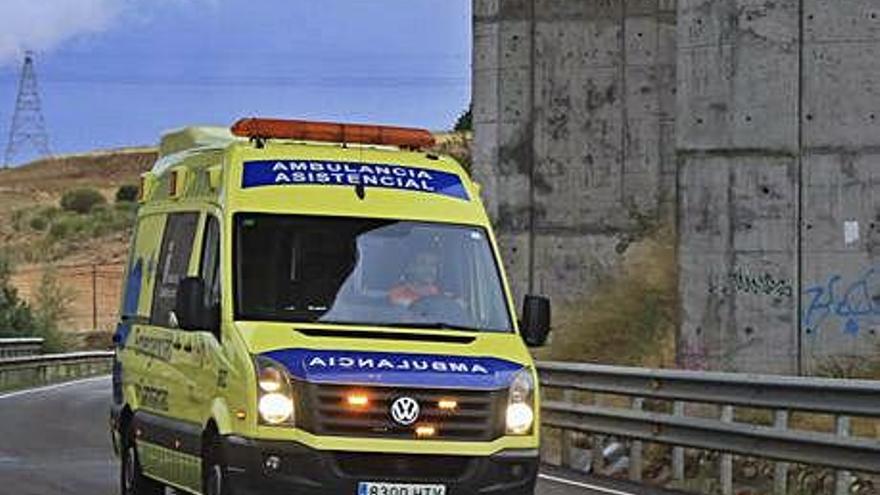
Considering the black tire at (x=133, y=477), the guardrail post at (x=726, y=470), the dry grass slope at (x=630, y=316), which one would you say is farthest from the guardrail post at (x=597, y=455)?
the dry grass slope at (x=630, y=316)

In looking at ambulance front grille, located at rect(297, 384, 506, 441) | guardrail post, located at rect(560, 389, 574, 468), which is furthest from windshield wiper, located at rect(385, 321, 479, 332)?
guardrail post, located at rect(560, 389, 574, 468)

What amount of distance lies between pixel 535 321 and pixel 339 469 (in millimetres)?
1664

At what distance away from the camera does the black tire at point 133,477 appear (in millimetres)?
11820

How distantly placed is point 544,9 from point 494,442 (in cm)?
1619

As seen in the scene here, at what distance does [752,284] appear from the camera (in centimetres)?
1720

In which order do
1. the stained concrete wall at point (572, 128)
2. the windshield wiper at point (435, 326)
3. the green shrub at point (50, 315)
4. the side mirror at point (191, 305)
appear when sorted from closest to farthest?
the side mirror at point (191, 305), the windshield wiper at point (435, 326), the stained concrete wall at point (572, 128), the green shrub at point (50, 315)

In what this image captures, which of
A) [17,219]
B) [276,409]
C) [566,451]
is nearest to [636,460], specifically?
[566,451]

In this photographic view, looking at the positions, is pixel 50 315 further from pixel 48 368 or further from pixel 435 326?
pixel 435 326

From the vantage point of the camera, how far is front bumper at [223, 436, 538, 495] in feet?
29.6

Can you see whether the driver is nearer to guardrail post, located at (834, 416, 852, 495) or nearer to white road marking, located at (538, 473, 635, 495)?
guardrail post, located at (834, 416, 852, 495)

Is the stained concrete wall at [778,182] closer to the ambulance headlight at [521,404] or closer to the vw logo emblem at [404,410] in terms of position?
the ambulance headlight at [521,404]

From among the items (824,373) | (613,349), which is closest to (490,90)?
(613,349)

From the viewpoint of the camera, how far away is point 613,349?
22.2 meters

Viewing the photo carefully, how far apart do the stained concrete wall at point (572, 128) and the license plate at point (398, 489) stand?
1523cm
